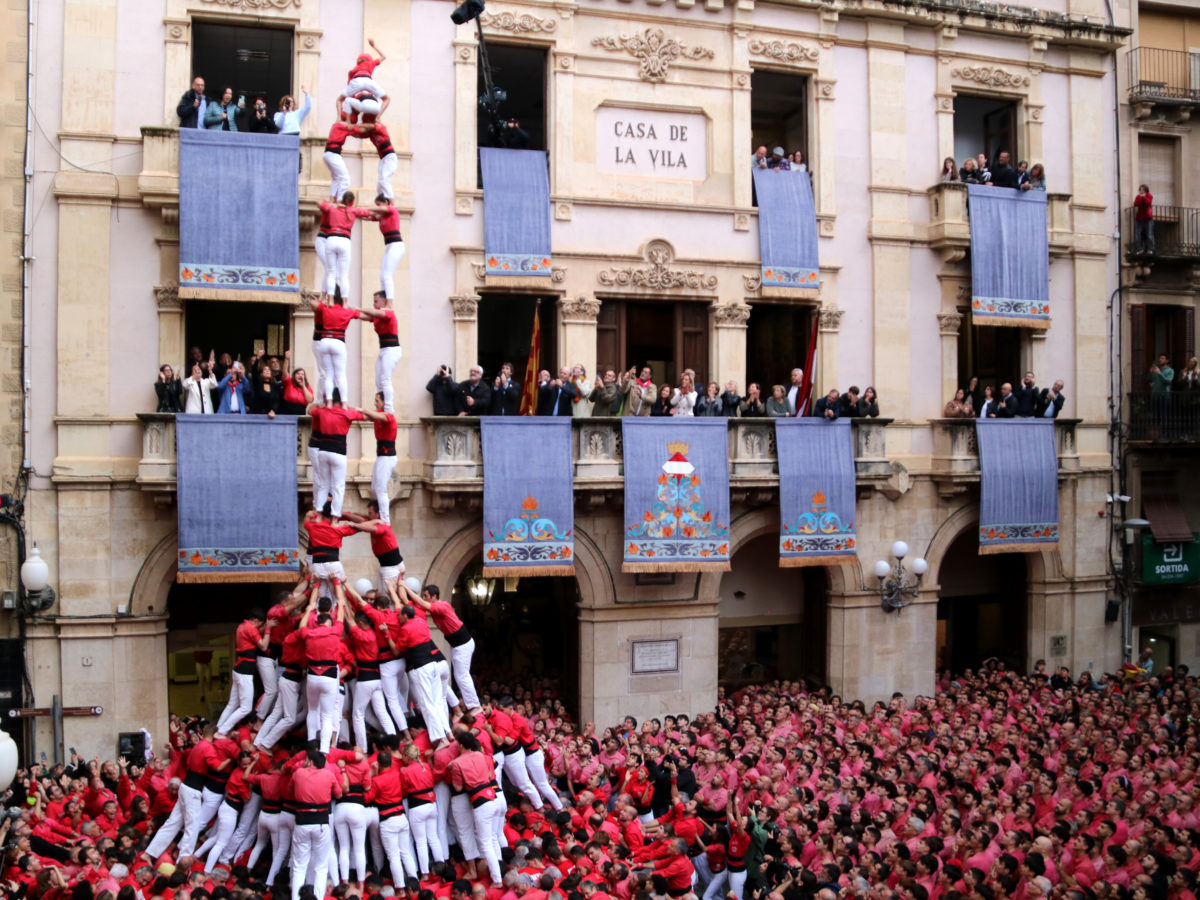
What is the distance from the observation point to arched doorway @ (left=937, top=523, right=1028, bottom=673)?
92.0ft

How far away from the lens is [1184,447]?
28.4 m

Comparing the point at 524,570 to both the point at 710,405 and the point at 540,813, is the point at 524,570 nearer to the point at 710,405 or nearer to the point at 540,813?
the point at 710,405

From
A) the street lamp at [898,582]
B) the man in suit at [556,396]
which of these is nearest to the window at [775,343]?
the street lamp at [898,582]

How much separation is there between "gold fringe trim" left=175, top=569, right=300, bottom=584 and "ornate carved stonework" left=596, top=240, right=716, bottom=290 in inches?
341

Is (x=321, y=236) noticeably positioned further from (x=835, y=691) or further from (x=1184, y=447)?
(x=1184, y=447)

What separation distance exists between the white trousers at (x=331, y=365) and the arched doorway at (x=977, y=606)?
17046 mm

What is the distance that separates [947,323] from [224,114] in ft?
51.9

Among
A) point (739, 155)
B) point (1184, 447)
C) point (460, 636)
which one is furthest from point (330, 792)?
point (1184, 447)

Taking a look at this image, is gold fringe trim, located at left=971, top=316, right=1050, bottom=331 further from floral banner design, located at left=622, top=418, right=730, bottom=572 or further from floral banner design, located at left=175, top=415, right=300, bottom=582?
floral banner design, located at left=175, top=415, right=300, bottom=582

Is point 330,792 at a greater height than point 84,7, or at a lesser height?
lesser

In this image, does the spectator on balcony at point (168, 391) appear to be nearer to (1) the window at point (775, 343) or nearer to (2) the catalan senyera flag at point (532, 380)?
(2) the catalan senyera flag at point (532, 380)

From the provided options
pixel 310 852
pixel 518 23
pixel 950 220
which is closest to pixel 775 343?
pixel 950 220

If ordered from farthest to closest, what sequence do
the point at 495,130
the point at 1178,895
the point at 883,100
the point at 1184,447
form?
the point at 1184,447 < the point at 883,100 < the point at 495,130 < the point at 1178,895

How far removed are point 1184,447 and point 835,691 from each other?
35.6ft
